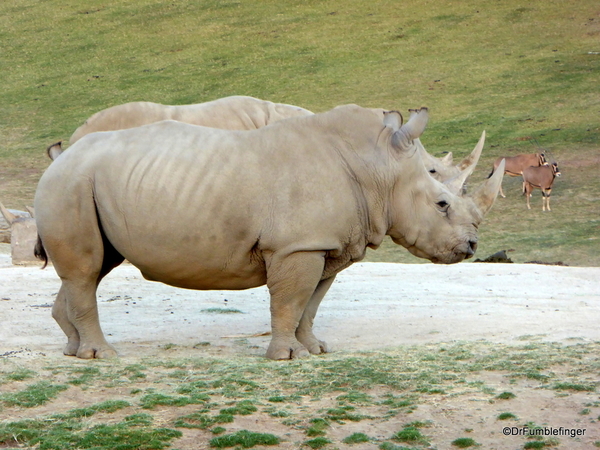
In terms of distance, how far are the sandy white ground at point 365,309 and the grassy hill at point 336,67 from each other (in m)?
7.78

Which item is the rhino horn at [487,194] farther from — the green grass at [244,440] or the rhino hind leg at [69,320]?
the green grass at [244,440]

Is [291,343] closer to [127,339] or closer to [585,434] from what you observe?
[127,339]

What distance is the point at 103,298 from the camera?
31.5 feet

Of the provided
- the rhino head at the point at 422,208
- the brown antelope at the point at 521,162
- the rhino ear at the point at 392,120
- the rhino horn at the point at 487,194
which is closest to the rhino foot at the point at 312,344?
the rhino head at the point at 422,208

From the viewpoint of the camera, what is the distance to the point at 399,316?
8.57 m

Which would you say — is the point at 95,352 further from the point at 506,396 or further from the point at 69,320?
the point at 506,396

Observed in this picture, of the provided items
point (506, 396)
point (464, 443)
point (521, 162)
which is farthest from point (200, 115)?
point (521, 162)

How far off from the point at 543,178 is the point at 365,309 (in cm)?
1102

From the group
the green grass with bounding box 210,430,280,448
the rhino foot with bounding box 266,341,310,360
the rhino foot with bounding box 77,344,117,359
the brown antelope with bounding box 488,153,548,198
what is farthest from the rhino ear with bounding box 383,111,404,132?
the brown antelope with bounding box 488,153,548,198

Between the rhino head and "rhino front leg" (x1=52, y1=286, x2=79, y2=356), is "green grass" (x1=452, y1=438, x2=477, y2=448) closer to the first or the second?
the rhino head

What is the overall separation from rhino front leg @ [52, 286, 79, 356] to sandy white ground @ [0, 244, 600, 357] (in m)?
0.13

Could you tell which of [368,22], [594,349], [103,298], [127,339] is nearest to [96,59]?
[368,22]

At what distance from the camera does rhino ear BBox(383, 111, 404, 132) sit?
22.7 ft

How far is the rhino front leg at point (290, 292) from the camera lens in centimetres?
642
